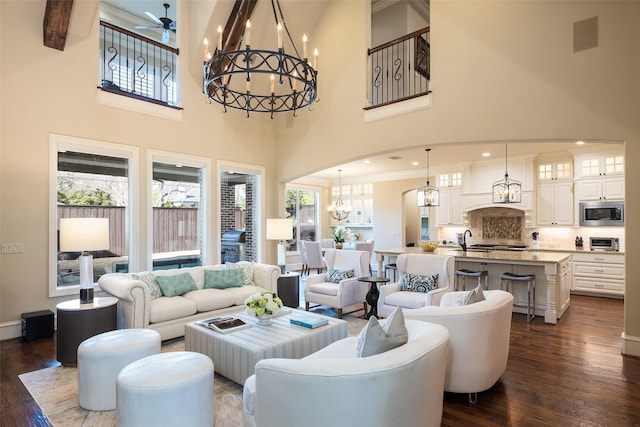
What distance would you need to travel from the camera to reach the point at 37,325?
434 centimetres

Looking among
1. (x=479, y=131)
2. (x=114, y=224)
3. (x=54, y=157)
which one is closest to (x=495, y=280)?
(x=479, y=131)

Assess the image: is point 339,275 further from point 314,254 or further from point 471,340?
point 314,254

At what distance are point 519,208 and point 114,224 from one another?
7852 mm

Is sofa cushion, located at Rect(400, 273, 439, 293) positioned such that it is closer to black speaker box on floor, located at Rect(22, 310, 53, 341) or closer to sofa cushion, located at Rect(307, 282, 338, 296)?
sofa cushion, located at Rect(307, 282, 338, 296)

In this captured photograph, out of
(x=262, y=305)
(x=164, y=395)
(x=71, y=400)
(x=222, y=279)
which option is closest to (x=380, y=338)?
(x=164, y=395)

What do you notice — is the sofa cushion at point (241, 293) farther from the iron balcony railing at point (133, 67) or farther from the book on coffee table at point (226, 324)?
the iron balcony railing at point (133, 67)

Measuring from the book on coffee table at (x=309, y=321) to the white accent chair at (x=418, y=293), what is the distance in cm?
142

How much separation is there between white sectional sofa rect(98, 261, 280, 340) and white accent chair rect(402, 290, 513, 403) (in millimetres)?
2731

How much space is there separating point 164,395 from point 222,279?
291 centimetres

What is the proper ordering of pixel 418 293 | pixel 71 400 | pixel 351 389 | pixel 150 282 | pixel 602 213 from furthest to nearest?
pixel 602 213, pixel 418 293, pixel 150 282, pixel 71 400, pixel 351 389

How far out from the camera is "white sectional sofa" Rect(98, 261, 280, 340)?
393 centimetres

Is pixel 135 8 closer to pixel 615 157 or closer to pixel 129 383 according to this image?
pixel 129 383

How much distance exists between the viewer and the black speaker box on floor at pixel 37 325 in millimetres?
4281

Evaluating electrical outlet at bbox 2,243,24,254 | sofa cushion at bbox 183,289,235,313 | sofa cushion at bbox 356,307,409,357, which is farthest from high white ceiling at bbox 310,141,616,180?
electrical outlet at bbox 2,243,24,254
